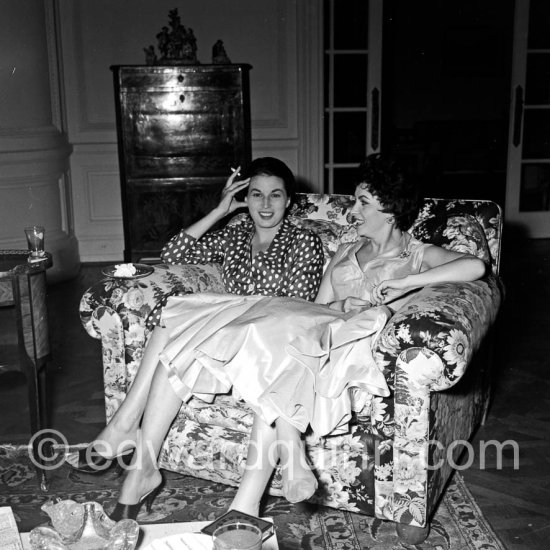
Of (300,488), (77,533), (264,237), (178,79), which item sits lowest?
(300,488)

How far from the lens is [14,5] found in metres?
5.23

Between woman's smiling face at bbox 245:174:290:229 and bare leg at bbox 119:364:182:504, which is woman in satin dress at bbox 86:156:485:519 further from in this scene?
woman's smiling face at bbox 245:174:290:229

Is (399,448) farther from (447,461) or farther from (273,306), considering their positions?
(273,306)

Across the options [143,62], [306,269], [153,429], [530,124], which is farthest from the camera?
[530,124]

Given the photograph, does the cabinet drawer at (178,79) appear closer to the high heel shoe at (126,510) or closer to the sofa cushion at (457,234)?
the sofa cushion at (457,234)

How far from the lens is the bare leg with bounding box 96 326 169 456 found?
8.13ft

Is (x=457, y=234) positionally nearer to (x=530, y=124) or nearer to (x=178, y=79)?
(x=178, y=79)

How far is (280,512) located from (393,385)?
596mm

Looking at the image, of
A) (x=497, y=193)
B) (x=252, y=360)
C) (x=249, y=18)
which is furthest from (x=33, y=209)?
(x=497, y=193)

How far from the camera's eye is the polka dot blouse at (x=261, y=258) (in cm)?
280

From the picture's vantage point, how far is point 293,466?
7.31 ft

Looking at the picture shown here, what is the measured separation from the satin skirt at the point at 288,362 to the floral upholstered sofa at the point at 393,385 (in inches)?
3.4

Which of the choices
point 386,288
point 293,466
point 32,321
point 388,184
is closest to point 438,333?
point 386,288

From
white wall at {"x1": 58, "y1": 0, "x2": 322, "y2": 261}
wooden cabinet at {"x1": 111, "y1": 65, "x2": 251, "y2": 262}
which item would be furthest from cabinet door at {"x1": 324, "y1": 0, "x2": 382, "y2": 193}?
wooden cabinet at {"x1": 111, "y1": 65, "x2": 251, "y2": 262}
